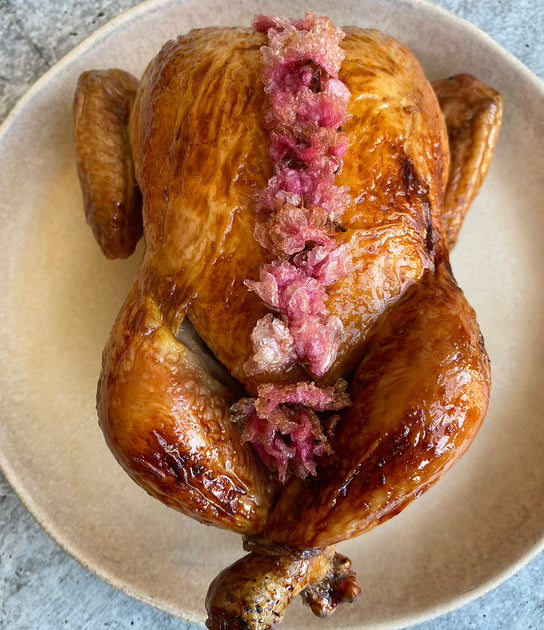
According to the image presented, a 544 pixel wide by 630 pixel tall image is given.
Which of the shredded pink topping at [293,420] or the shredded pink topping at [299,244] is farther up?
the shredded pink topping at [299,244]

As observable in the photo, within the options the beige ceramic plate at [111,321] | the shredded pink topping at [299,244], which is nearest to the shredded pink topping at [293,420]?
the shredded pink topping at [299,244]

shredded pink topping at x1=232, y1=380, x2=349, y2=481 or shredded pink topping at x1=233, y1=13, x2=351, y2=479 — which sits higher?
shredded pink topping at x1=233, y1=13, x2=351, y2=479

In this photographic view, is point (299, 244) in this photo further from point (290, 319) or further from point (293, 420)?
point (293, 420)

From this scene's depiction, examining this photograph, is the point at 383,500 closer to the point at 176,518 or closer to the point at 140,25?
the point at 176,518

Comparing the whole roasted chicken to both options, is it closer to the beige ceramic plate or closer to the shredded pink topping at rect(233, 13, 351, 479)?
the shredded pink topping at rect(233, 13, 351, 479)

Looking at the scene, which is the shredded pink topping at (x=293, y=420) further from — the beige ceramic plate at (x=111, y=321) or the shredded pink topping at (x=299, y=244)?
the beige ceramic plate at (x=111, y=321)

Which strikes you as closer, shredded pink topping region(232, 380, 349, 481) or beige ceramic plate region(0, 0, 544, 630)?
shredded pink topping region(232, 380, 349, 481)

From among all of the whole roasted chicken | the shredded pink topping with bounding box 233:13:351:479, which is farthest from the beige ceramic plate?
the shredded pink topping with bounding box 233:13:351:479

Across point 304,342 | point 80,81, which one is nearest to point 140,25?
point 80,81
